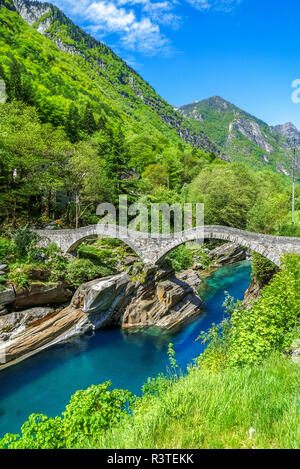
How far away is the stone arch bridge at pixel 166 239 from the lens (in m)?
16.7

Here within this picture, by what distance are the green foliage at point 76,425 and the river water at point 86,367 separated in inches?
249

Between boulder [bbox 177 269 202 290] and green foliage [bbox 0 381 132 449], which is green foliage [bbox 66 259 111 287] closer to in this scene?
boulder [bbox 177 269 202 290]

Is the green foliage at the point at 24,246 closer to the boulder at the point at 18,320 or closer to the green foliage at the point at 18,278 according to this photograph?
the green foliage at the point at 18,278

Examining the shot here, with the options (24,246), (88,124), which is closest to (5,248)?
(24,246)

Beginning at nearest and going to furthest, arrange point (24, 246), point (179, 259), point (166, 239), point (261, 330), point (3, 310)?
point (261, 330) < point (3, 310) < point (24, 246) < point (166, 239) < point (179, 259)

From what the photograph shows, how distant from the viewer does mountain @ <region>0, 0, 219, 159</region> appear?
6038 cm

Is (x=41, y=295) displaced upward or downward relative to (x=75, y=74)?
downward

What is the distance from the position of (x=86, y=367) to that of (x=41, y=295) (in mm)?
6094

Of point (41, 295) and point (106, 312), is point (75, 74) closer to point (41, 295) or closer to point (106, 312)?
point (41, 295)

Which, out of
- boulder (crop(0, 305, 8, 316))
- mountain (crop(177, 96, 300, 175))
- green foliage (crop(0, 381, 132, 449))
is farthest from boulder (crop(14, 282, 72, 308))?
mountain (crop(177, 96, 300, 175))

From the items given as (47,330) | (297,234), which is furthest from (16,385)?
(297,234)

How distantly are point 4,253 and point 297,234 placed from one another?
83.4ft

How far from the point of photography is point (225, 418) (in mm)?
4145
